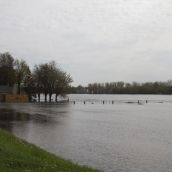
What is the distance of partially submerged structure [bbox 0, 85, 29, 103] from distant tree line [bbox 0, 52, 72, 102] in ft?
14.8

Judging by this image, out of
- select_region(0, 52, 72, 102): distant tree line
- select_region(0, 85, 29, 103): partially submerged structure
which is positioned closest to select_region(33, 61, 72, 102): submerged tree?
select_region(0, 52, 72, 102): distant tree line

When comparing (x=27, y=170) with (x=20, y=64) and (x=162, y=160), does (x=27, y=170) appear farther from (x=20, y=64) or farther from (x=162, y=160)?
(x=20, y=64)

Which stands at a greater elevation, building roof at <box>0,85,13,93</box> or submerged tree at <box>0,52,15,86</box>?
submerged tree at <box>0,52,15,86</box>

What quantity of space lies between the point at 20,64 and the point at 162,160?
118 metres

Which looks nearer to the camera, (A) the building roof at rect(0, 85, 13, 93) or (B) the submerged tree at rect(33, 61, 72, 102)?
(A) the building roof at rect(0, 85, 13, 93)

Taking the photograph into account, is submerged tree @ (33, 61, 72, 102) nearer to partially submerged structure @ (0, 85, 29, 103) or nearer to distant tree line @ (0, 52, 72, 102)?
distant tree line @ (0, 52, 72, 102)

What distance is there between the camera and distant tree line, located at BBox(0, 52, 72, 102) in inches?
5379

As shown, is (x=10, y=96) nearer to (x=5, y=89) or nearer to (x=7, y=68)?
(x=5, y=89)

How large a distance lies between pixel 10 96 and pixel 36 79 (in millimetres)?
12839

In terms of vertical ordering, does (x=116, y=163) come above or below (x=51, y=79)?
below

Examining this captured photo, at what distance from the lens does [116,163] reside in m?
24.0

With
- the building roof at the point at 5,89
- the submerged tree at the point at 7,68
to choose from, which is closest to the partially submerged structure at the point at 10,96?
the building roof at the point at 5,89

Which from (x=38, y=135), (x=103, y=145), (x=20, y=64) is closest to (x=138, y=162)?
(x=103, y=145)

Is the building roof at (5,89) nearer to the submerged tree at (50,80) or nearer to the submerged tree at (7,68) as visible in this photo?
the submerged tree at (7,68)
